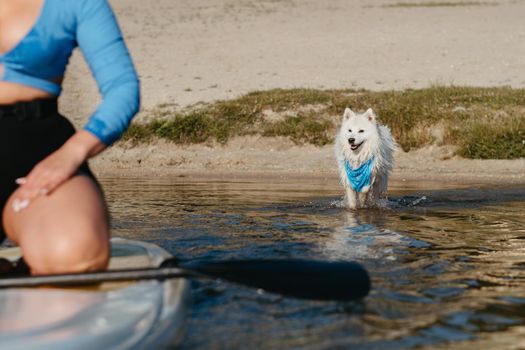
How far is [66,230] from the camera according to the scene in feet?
10.7

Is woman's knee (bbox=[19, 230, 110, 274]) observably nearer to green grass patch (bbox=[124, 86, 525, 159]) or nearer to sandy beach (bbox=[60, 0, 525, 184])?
sandy beach (bbox=[60, 0, 525, 184])

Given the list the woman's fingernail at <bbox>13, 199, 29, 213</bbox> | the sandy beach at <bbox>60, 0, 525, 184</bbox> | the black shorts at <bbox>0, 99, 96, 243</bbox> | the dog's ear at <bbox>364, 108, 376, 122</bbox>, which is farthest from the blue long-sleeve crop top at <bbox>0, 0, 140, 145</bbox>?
the sandy beach at <bbox>60, 0, 525, 184</bbox>

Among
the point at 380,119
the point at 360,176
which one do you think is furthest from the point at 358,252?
the point at 380,119

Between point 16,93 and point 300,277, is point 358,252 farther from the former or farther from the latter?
point 16,93

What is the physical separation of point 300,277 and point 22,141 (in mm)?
1236

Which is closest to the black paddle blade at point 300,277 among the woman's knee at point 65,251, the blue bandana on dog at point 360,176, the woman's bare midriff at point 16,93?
the woman's knee at point 65,251

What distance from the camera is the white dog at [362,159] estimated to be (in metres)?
10.2

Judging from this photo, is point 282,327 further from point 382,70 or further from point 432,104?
point 382,70

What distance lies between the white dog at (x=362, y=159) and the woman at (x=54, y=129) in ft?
21.9

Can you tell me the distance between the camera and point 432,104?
16.5 metres

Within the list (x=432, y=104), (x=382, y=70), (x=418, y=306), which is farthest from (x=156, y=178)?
(x=382, y=70)

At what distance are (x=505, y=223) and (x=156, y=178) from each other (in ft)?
22.0

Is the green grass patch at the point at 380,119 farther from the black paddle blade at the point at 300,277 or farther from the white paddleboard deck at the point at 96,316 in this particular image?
the white paddleboard deck at the point at 96,316

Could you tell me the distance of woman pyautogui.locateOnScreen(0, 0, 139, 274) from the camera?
10.9ft
